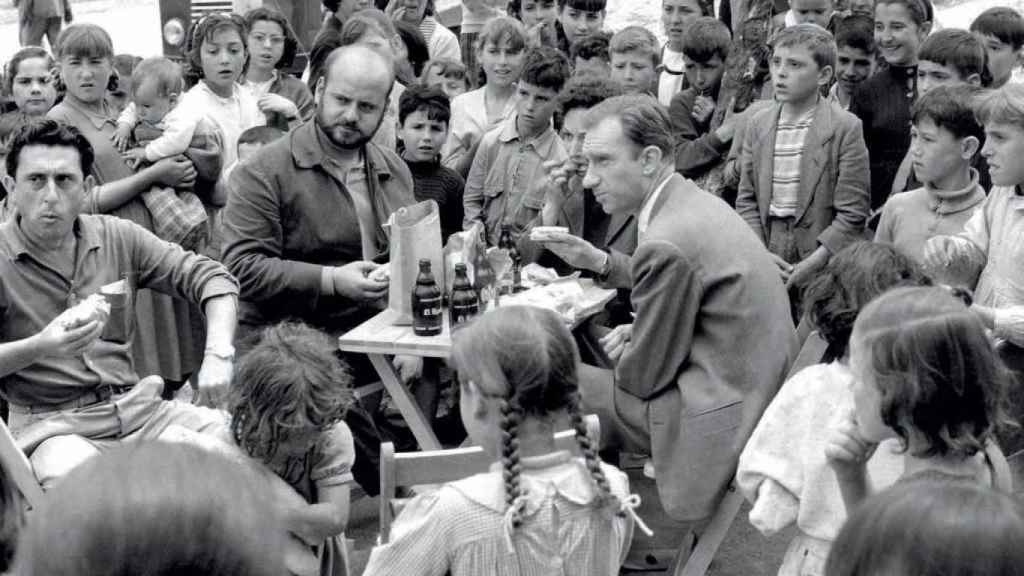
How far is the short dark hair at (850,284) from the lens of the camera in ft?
9.98

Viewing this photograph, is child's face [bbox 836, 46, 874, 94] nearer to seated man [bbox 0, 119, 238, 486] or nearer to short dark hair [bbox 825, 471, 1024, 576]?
seated man [bbox 0, 119, 238, 486]

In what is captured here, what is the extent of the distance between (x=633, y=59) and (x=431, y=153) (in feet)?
4.51

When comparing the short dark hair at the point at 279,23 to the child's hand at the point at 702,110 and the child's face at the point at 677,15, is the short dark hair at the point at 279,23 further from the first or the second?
the child's hand at the point at 702,110

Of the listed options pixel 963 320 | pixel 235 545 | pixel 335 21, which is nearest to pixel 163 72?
pixel 335 21

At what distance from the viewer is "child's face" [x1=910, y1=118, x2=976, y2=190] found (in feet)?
14.8

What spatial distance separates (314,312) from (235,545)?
11.2 ft

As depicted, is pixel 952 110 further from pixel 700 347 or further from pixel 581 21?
pixel 581 21

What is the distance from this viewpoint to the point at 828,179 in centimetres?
539

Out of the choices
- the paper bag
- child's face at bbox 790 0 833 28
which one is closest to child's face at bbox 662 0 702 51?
child's face at bbox 790 0 833 28

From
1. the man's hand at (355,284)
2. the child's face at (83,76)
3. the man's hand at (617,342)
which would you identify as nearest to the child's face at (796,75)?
the man's hand at (617,342)

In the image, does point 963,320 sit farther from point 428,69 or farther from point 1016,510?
point 428,69

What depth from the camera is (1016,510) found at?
4.49ft

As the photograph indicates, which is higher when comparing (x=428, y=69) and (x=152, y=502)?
(x=152, y=502)

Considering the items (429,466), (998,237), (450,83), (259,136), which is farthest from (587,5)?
(429,466)
